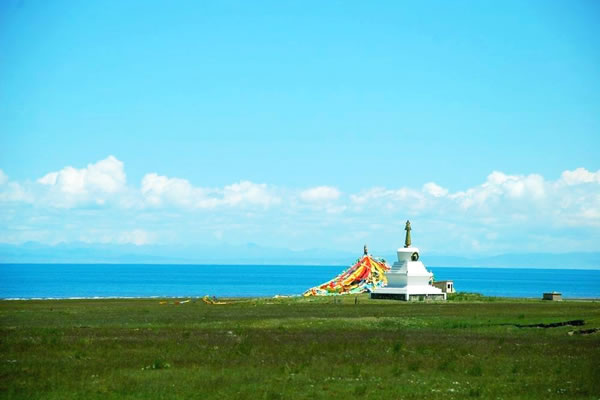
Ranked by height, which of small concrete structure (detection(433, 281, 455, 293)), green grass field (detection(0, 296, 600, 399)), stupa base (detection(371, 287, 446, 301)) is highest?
small concrete structure (detection(433, 281, 455, 293))

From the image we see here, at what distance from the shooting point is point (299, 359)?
36094mm

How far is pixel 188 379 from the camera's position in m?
30.9

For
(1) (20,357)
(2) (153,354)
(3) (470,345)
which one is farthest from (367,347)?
(1) (20,357)

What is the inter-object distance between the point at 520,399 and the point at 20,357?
2140 centimetres

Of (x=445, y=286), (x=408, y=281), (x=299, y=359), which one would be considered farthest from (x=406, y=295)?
(x=299, y=359)

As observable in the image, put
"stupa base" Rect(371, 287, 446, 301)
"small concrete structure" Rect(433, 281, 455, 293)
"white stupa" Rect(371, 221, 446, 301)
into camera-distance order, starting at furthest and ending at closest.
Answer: "small concrete structure" Rect(433, 281, 455, 293)
"white stupa" Rect(371, 221, 446, 301)
"stupa base" Rect(371, 287, 446, 301)

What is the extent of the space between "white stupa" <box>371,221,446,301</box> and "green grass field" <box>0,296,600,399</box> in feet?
109

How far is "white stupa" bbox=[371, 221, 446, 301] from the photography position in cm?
9312

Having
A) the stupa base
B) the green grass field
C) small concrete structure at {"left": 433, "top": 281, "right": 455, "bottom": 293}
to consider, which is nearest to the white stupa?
the stupa base

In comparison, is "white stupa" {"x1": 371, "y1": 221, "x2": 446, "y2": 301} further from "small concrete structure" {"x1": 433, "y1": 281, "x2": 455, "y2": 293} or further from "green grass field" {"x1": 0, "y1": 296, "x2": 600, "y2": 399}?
"green grass field" {"x1": 0, "y1": 296, "x2": 600, "y2": 399}

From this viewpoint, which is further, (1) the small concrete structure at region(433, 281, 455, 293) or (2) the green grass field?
(1) the small concrete structure at region(433, 281, 455, 293)

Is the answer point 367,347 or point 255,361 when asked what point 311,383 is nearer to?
point 255,361

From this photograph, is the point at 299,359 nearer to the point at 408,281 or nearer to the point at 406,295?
the point at 406,295

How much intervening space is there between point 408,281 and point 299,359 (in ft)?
193
